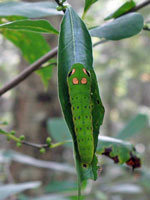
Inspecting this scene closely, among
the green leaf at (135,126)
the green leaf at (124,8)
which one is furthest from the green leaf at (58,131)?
the green leaf at (124,8)

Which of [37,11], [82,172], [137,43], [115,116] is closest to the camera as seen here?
[82,172]

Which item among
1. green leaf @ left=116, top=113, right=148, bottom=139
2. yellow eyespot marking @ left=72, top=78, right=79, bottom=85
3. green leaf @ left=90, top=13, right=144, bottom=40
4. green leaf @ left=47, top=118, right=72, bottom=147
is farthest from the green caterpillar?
green leaf @ left=116, top=113, right=148, bottom=139

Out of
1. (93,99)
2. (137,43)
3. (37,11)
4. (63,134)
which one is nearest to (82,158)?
(93,99)

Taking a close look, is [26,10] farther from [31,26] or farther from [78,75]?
A: [78,75]

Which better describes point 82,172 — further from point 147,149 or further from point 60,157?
point 147,149

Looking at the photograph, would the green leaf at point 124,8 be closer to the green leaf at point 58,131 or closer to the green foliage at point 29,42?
the green foliage at point 29,42

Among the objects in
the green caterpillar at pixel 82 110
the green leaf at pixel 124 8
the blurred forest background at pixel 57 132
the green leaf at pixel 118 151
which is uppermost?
the green leaf at pixel 124 8
